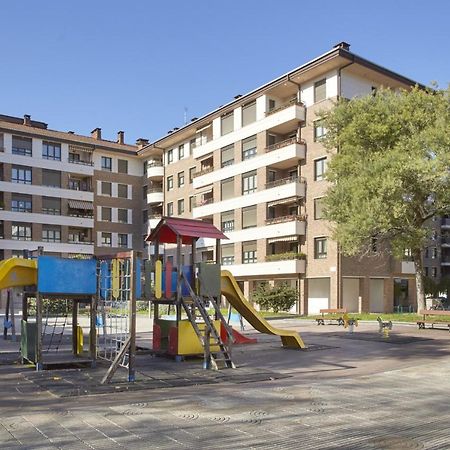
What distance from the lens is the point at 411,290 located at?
46.7m

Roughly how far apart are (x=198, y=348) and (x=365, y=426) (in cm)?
804

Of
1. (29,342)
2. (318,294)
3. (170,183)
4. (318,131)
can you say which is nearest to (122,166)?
(170,183)

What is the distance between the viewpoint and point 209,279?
50.8 feet

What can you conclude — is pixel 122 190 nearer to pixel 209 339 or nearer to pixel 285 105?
pixel 285 105

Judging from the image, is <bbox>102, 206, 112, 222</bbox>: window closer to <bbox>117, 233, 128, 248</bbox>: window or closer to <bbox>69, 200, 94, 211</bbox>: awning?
<bbox>69, 200, 94, 211</bbox>: awning

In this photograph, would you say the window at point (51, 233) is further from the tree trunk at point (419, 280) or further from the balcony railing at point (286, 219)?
the tree trunk at point (419, 280)

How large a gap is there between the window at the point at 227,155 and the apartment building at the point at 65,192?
16.0 m

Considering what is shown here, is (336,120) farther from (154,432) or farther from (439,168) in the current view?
(154,432)

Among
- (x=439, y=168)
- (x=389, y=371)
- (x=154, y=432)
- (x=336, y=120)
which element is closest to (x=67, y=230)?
(x=336, y=120)

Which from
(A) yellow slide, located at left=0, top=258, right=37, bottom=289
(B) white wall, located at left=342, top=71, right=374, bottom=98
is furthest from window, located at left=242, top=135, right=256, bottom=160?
(A) yellow slide, located at left=0, top=258, right=37, bottom=289

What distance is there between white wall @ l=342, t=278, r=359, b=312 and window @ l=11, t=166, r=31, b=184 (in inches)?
1276

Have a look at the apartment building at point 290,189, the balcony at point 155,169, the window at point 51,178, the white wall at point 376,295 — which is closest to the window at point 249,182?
the apartment building at point 290,189

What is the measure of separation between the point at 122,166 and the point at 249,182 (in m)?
20.6

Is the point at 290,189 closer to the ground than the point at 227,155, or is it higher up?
closer to the ground
